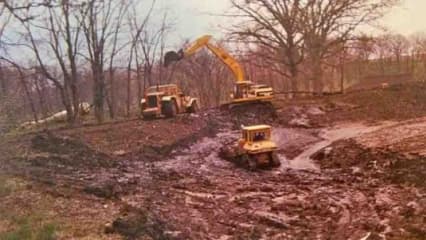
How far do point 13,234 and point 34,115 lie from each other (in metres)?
31.4

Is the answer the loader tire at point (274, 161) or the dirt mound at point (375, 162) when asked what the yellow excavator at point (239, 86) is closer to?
the dirt mound at point (375, 162)

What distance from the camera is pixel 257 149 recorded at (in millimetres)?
16828

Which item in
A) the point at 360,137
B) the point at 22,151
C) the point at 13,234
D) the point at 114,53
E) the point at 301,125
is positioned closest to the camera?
the point at 13,234

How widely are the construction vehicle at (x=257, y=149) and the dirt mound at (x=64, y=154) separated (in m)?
3.59

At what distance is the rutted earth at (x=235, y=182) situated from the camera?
1015 centimetres

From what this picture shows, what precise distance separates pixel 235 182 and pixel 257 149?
2249 mm

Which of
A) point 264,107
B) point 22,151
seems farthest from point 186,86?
point 22,151

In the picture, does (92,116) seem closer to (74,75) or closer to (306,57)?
(74,75)

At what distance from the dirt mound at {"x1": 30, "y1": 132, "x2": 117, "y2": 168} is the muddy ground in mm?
30

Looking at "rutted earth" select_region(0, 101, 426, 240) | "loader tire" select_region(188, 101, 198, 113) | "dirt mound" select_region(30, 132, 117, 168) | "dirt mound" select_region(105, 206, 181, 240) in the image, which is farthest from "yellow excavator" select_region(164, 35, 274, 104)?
"dirt mound" select_region(105, 206, 181, 240)

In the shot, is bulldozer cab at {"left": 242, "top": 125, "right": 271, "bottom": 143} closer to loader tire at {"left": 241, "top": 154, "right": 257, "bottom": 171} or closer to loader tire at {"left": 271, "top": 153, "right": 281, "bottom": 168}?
loader tire at {"left": 241, "top": 154, "right": 257, "bottom": 171}

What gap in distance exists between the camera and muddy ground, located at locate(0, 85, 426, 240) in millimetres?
9992

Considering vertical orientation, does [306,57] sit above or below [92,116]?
above

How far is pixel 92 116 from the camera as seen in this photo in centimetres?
3984
